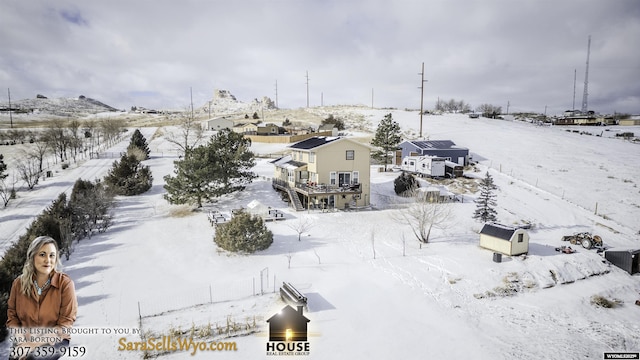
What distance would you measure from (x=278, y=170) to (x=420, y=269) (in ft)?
76.1

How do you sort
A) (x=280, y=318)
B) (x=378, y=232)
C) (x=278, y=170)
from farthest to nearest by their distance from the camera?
(x=278, y=170), (x=378, y=232), (x=280, y=318)

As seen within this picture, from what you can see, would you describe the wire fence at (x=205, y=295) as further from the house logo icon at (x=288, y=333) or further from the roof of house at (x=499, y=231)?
the roof of house at (x=499, y=231)

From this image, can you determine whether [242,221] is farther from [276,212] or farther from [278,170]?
[278,170]

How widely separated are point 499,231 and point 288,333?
1764 centimetres

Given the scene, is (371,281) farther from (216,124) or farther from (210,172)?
(216,124)

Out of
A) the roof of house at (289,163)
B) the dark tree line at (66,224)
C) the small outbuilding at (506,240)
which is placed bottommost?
the small outbuilding at (506,240)

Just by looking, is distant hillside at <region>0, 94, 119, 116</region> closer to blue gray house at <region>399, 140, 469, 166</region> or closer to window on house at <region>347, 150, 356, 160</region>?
blue gray house at <region>399, 140, 469, 166</region>

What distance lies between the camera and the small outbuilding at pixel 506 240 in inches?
929

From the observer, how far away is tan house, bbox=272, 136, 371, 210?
34.9m

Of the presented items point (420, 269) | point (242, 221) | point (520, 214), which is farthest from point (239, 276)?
point (520, 214)

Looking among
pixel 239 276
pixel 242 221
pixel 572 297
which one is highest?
pixel 242 221

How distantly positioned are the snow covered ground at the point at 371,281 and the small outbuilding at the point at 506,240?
2.19 feet

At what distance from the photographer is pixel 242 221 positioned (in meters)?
23.5

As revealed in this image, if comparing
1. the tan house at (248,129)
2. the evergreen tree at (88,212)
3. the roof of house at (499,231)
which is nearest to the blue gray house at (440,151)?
the roof of house at (499,231)
